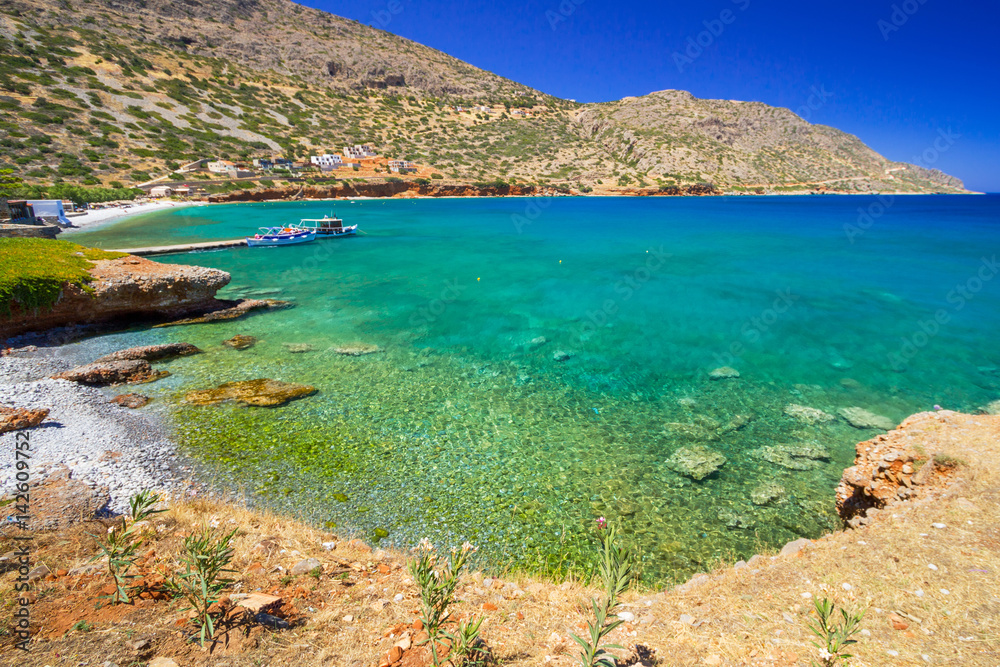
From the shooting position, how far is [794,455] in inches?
399

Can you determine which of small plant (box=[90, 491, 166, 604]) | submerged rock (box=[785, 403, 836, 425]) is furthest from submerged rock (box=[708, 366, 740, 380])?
small plant (box=[90, 491, 166, 604])

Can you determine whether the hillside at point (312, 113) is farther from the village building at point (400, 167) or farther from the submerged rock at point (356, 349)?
the submerged rock at point (356, 349)

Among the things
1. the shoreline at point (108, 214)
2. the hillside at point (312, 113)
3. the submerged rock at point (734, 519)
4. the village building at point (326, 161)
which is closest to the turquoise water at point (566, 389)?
the submerged rock at point (734, 519)

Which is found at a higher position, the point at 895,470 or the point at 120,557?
the point at 895,470

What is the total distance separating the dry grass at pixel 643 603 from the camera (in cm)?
388

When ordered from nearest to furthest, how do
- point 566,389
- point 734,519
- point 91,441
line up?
point 734,519 → point 91,441 → point 566,389

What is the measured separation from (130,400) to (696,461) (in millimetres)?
14081

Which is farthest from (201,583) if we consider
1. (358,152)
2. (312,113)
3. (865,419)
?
(312,113)

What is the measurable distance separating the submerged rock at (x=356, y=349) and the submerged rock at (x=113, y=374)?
16.6ft

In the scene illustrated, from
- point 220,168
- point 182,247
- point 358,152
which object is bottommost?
point 182,247

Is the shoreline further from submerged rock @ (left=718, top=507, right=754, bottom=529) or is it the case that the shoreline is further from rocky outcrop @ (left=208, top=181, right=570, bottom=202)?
submerged rock @ (left=718, top=507, right=754, bottom=529)

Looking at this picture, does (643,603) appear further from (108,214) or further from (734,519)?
(108,214)

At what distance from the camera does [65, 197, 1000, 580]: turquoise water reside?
26.9ft

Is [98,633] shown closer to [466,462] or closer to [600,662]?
[600,662]
